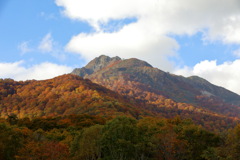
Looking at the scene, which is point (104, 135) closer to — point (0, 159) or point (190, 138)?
point (0, 159)

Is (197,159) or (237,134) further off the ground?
(237,134)

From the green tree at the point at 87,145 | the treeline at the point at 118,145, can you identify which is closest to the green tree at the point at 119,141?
the treeline at the point at 118,145

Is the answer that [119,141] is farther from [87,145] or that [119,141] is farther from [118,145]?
[87,145]

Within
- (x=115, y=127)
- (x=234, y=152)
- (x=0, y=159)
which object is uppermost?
(x=115, y=127)

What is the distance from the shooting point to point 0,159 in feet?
140

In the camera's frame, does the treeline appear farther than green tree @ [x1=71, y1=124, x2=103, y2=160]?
No

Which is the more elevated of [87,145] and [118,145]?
[118,145]

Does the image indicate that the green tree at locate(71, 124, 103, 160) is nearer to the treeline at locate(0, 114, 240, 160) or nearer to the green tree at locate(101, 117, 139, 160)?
the treeline at locate(0, 114, 240, 160)

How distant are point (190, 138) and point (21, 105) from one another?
558 ft

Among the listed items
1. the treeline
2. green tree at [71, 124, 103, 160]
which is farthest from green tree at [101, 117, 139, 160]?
green tree at [71, 124, 103, 160]

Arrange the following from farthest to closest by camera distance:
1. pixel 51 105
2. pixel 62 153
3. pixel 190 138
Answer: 1. pixel 51 105
2. pixel 190 138
3. pixel 62 153

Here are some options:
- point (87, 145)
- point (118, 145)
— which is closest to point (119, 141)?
point (118, 145)

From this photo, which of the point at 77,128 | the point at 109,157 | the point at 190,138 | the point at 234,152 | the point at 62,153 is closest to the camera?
the point at 62,153

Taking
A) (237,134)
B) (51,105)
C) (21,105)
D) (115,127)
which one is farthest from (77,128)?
(21,105)
